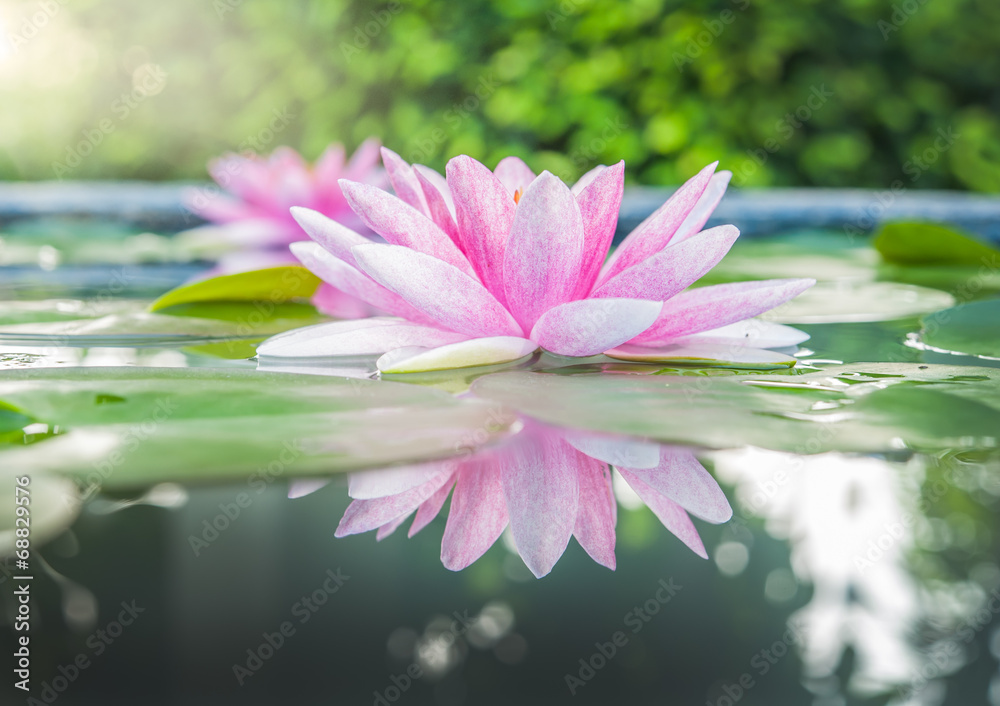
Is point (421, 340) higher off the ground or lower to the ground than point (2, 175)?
lower

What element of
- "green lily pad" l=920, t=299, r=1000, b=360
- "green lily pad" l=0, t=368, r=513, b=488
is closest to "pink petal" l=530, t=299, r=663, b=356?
"green lily pad" l=0, t=368, r=513, b=488

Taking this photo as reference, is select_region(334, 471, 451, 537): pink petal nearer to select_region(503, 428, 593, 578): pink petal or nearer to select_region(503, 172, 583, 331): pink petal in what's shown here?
select_region(503, 428, 593, 578): pink petal

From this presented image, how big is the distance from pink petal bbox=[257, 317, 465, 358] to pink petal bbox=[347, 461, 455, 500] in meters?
0.29

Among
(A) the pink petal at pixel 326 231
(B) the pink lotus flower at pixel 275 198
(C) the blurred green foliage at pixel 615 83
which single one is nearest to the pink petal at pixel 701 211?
(A) the pink petal at pixel 326 231

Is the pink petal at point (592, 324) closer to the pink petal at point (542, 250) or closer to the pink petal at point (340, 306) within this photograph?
the pink petal at point (542, 250)

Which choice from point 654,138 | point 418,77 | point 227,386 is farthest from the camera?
point 418,77

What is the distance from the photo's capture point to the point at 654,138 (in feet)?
11.6

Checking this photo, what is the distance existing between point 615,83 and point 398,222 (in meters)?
3.13

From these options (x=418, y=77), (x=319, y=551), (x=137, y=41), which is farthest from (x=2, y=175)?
(x=319, y=551)

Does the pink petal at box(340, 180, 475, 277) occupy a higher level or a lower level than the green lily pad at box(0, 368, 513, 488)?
higher

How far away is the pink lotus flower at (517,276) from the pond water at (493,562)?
107 mm

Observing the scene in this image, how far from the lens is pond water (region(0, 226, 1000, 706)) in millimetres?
464

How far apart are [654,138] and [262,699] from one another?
Answer: 11.0 feet

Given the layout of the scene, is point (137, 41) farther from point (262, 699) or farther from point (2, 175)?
point (262, 699)
